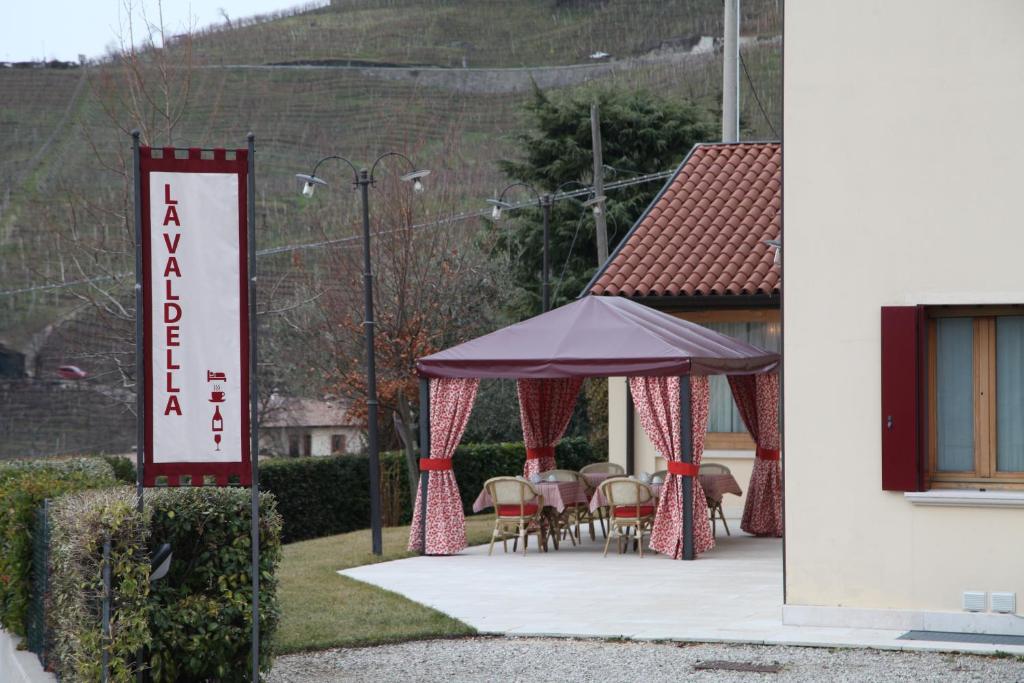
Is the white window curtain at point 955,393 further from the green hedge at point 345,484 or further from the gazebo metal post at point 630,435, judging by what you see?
the green hedge at point 345,484

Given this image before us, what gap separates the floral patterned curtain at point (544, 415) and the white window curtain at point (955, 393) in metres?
8.55

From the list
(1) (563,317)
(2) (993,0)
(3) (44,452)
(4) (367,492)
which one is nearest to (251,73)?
(3) (44,452)

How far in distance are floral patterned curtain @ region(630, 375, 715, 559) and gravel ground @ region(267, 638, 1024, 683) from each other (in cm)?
538

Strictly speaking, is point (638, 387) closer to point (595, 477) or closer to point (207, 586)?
point (595, 477)

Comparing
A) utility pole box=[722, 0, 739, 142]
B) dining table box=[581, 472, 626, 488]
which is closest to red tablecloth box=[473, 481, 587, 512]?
dining table box=[581, 472, 626, 488]

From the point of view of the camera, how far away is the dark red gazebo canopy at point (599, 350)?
14.7 meters

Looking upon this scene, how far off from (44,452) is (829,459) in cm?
3646

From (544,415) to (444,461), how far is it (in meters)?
2.80

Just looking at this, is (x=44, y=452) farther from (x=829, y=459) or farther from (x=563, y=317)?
(x=829, y=459)

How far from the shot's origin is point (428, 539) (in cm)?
1570

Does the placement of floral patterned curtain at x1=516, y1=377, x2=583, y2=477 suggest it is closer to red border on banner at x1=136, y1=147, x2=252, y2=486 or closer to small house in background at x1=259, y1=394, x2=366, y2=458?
red border on banner at x1=136, y1=147, x2=252, y2=486

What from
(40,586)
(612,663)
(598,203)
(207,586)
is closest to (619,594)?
(612,663)

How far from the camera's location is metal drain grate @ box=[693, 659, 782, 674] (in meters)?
8.46

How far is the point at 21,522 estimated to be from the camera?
8938 millimetres
